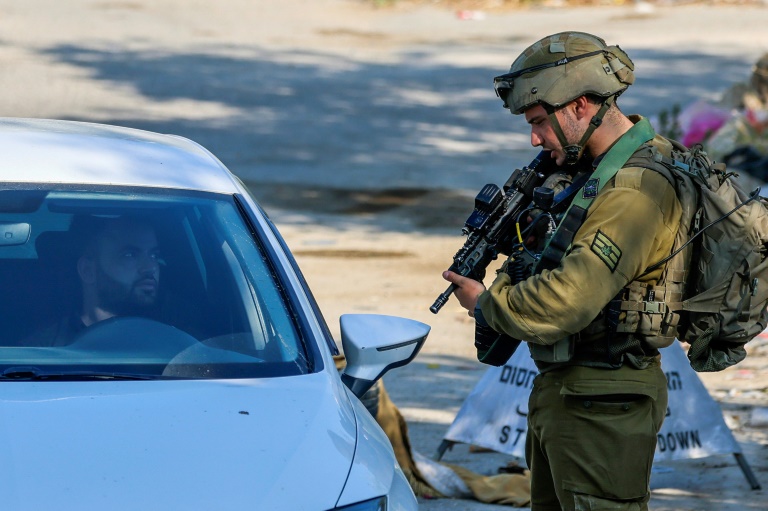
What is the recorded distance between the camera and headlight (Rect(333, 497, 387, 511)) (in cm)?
254

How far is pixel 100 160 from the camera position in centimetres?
348

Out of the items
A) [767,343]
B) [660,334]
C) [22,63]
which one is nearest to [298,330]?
[660,334]

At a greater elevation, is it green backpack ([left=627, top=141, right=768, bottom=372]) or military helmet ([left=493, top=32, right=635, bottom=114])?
military helmet ([left=493, top=32, right=635, bottom=114])

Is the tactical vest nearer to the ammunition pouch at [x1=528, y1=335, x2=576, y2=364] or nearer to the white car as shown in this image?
the ammunition pouch at [x1=528, y1=335, x2=576, y2=364]

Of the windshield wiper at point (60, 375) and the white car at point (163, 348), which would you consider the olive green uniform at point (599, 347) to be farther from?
→ the windshield wiper at point (60, 375)

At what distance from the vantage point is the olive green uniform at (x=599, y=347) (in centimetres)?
283

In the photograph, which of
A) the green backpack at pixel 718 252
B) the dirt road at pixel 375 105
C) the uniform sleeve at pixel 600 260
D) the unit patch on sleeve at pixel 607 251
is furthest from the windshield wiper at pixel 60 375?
the dirt road at pixel 375 105

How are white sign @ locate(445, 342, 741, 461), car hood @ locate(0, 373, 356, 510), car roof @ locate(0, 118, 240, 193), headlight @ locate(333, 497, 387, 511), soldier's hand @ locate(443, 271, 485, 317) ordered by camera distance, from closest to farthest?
car hood @ locate(0, 373, 356, 510) < headlight @ locate(333, 497, 387, 511) < soldier's hand @ locate(443, 271, 485, 317) < car roof @ locate(0, 118, 240, 193) < white sign @ locate(445, 342, 741, 461)

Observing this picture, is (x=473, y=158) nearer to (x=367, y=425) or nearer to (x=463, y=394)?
(x=463, y=394)

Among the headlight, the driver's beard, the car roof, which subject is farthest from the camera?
the car roof

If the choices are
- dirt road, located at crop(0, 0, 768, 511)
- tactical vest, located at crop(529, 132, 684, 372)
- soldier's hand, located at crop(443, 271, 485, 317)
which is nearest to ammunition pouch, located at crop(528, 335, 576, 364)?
tactical vest, located at crop(529, 132, 684, 372)

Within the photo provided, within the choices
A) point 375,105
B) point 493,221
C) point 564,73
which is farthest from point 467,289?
point 375,105

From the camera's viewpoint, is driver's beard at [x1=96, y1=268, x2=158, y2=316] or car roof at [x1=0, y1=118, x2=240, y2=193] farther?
car roof at [x1=0, y1=118, x2=240, y2=193]

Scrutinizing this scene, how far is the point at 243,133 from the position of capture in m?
14.6
